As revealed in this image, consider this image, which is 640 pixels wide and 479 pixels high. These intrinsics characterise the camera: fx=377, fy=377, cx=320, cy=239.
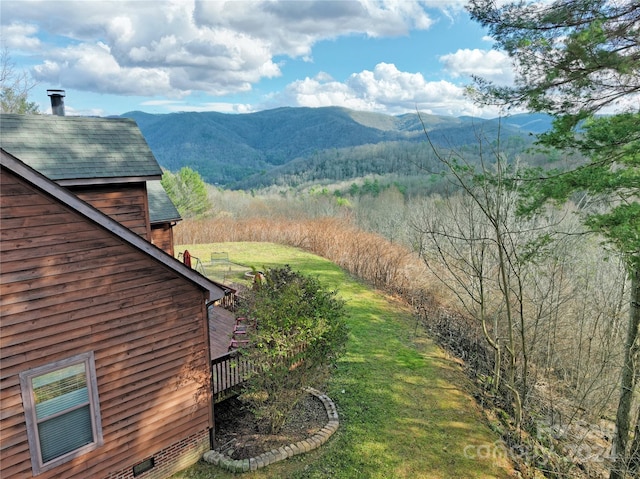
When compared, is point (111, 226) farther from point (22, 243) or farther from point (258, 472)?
point (258, 472)

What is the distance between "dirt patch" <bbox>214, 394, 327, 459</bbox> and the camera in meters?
7.36

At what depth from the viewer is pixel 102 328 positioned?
5.54 metres

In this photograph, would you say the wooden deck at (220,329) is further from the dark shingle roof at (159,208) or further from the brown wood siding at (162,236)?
the dark shingle roof at (159,208)

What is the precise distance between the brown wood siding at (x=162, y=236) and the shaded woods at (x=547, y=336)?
30.7 feet

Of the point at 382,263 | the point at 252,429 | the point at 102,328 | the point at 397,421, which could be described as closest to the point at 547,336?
the point at 397,421

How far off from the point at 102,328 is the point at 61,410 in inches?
46.2

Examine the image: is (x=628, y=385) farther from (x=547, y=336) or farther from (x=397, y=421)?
(x=397, y=421)

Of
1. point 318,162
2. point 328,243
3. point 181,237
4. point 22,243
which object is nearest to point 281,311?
point 22,243

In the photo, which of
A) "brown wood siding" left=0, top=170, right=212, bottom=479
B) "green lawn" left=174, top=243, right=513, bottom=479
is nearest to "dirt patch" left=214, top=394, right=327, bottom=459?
"green lawn" left=174, top=243, right=513, bottom=479

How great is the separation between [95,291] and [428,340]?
11.6 meters

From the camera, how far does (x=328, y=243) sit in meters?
28.6

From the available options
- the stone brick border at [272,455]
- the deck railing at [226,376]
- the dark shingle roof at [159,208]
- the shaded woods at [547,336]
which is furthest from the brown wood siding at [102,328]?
the dark shingle roof at [159,208]

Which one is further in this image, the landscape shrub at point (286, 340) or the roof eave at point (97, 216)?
the landscape shrub at point (286, 340)

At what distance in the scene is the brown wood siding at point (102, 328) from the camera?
185 inches
